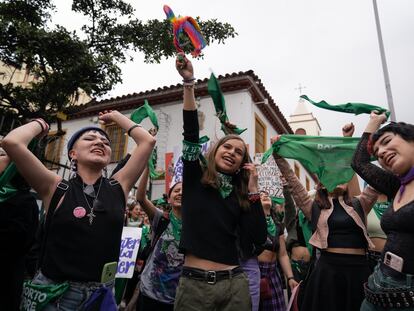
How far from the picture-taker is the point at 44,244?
187 centimetres

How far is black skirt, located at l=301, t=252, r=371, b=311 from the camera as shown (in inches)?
106

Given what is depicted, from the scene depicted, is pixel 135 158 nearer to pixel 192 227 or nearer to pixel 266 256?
pixel 192 227

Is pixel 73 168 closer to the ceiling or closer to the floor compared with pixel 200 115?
closer to the floor

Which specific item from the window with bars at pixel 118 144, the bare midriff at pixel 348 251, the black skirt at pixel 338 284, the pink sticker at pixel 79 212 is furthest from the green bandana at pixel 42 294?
the window with bars at pixel 118 144

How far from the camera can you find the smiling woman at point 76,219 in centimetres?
176

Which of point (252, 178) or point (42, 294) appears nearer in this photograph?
point (42, 294)

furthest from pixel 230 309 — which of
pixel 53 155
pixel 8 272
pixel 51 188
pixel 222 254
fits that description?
pixel 53 155

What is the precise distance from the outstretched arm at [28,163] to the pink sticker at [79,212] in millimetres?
203

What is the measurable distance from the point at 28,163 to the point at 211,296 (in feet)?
4.36

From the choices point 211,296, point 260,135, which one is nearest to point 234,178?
point 211,296

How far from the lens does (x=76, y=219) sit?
1859mm

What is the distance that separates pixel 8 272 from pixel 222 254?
157cm

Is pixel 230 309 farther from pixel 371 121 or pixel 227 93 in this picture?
pixel 227 93

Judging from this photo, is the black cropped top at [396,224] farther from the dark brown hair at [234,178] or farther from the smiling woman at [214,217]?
the dark brown hair at [234,178]
